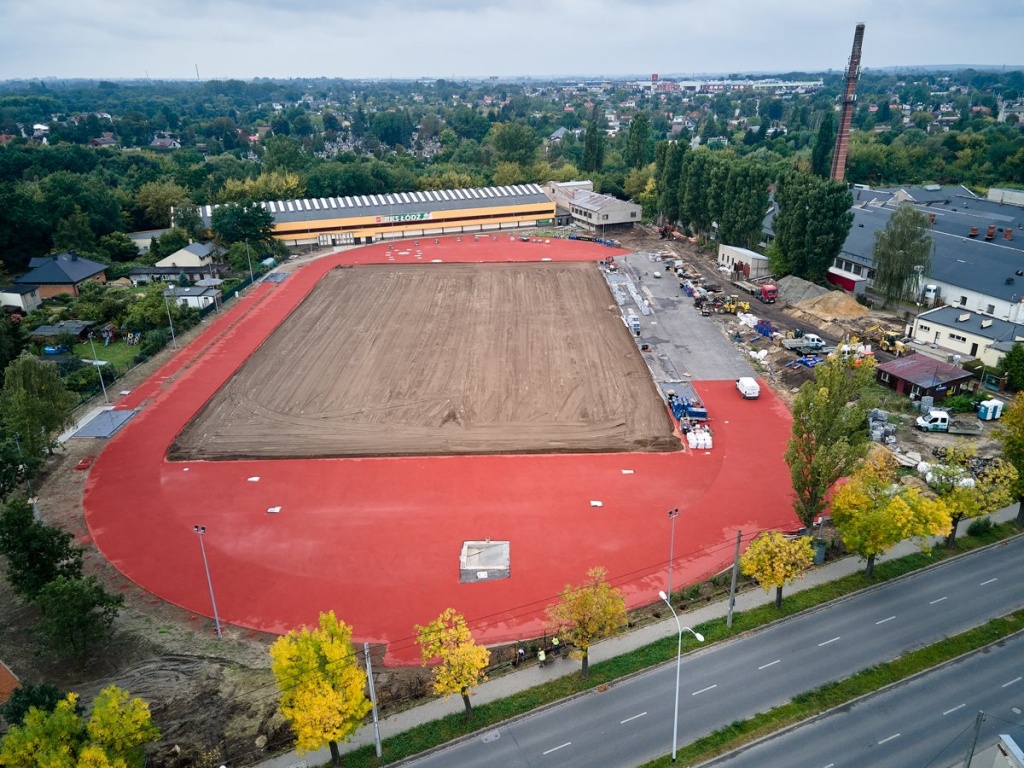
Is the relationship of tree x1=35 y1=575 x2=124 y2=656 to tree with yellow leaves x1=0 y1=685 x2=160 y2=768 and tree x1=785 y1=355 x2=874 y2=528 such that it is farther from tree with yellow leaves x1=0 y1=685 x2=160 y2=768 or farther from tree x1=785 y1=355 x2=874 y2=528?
tree x1=785 y1=355 x2=874 y2=528

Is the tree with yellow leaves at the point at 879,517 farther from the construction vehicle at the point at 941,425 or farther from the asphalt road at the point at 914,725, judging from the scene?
the construction vehicle at the point at 941,425

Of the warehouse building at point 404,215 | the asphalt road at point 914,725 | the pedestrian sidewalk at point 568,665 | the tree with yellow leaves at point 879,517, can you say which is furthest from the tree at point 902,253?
the warehouse building at point 404,215

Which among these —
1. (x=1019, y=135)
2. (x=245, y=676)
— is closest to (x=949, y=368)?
(x=245, y=676)

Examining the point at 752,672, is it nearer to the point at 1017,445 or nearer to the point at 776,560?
the point at 776,560

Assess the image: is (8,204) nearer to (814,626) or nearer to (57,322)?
(57,322)

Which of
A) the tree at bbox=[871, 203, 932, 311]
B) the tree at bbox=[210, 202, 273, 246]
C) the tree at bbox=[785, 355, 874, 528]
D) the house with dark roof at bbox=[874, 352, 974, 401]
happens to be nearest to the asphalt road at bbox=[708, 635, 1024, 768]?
the tree at bbox=[785, 355, 874, 528]
